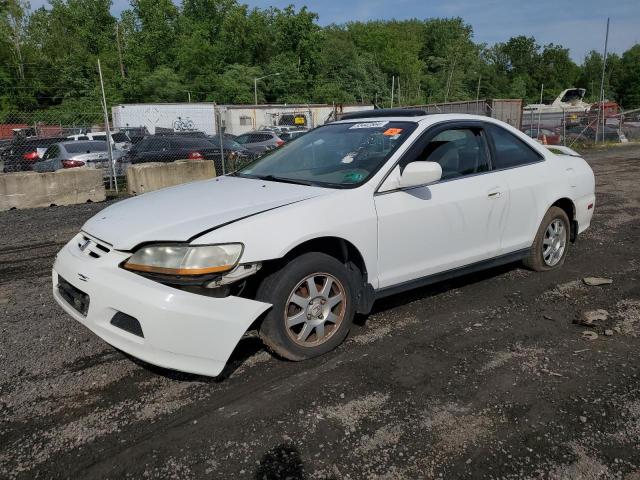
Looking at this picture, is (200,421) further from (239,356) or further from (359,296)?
(359,296)

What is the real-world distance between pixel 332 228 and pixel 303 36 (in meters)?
66.6

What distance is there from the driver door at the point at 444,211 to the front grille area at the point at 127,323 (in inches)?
64.3

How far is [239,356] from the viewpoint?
11.9ft

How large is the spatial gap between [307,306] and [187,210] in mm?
969

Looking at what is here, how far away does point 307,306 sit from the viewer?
3.39 meters

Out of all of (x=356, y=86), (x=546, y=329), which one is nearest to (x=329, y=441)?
(x=546, y=329)

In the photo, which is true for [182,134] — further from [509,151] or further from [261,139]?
[509,151]

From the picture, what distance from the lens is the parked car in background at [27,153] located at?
52.2 ft

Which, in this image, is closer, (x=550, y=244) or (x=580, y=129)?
(x=550, y=244)

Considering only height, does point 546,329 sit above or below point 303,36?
below

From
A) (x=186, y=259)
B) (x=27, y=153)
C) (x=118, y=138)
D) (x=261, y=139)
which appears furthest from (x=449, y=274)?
(x=261, y=139)

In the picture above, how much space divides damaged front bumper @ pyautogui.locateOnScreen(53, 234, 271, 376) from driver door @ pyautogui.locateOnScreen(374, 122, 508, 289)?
114cm

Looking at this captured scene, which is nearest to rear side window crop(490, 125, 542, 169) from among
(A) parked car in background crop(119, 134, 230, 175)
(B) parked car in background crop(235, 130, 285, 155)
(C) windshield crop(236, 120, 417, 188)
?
(C) windshield crop(236, 120, 417, 188)

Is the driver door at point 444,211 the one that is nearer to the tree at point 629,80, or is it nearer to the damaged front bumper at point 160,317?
the damaged front bumper at point 160,317
